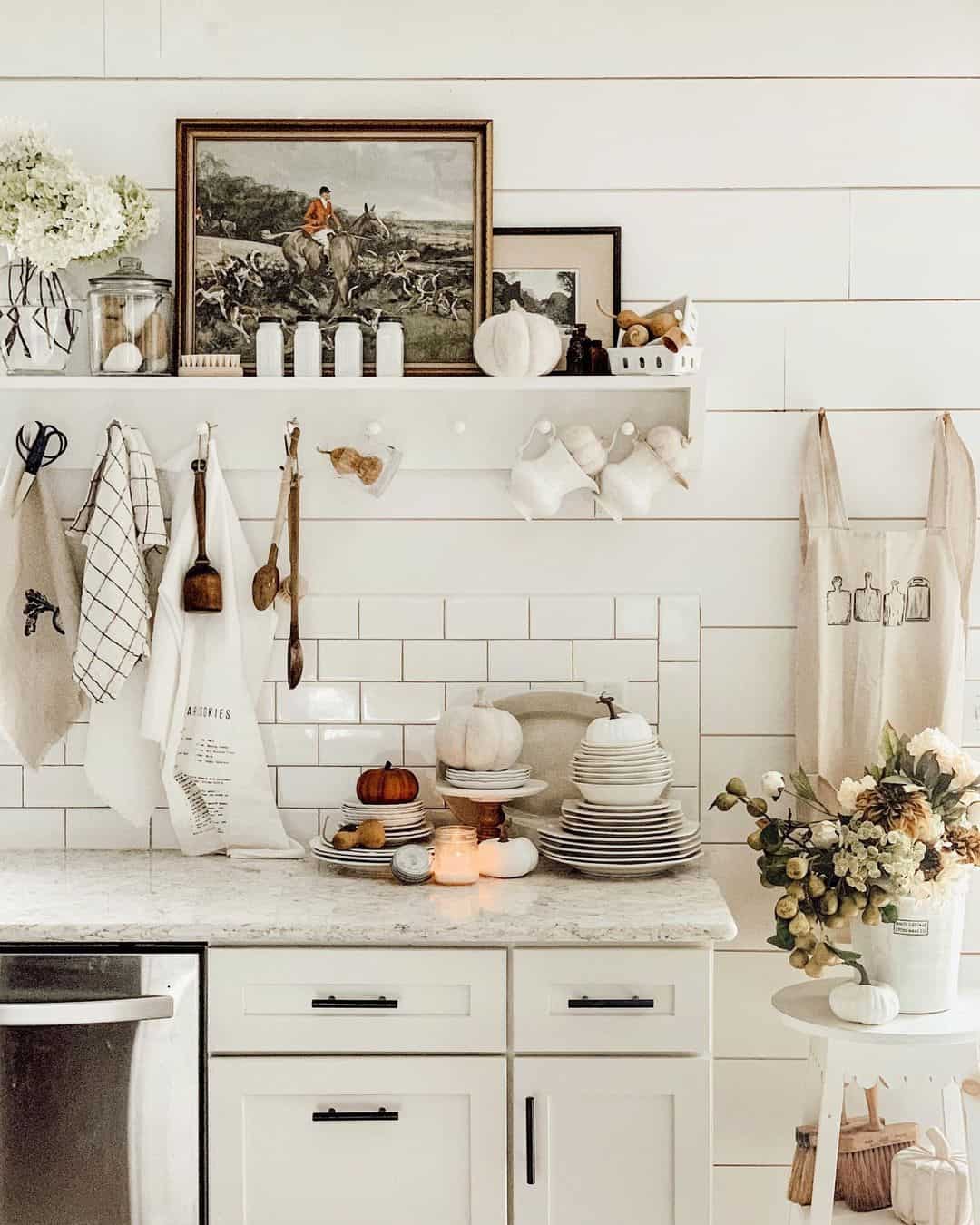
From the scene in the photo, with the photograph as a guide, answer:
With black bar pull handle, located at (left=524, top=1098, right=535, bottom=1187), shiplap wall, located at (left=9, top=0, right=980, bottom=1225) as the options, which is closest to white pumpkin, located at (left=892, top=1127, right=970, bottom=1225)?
shiplap wall, located at (left=9, top=0, right=980, bottom=1225)

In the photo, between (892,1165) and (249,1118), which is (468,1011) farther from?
A: (892,1165)

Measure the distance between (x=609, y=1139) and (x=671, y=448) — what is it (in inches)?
45.9

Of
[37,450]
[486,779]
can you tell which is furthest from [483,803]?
[37,450]

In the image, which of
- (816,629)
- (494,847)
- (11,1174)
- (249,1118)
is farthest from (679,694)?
(11,1174)

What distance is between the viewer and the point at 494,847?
7.39 feet

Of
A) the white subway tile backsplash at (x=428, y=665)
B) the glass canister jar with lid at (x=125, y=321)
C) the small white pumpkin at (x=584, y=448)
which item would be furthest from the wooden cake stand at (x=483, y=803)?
the glass canister jar with lid at (x=125, y=321)

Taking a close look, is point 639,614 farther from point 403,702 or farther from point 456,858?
point 456,858

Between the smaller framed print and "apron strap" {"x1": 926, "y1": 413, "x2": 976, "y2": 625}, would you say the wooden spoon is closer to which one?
the smaller framed print

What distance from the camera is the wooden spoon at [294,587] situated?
246 cm

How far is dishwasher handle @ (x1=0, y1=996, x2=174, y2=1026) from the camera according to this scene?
1975 mm

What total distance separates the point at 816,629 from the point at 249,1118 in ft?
4.24

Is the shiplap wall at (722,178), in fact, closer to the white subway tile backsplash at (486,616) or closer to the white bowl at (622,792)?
the white subway tile backsplash at (486,616)

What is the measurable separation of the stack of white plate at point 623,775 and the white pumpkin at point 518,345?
2.19 feet

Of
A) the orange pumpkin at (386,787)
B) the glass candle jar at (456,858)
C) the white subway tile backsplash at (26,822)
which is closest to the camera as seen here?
the glass candle jar at (456,858)
